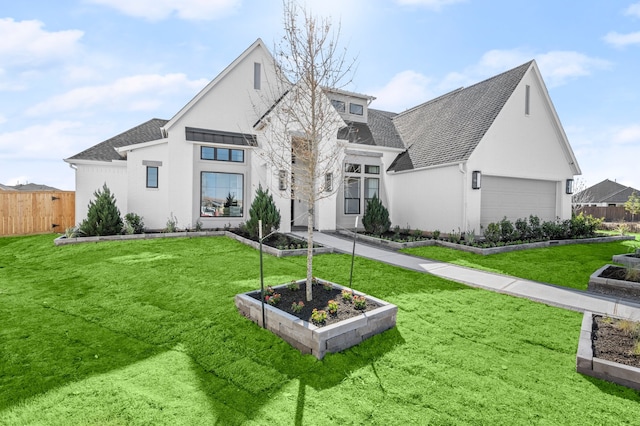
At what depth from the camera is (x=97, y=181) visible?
14969mm

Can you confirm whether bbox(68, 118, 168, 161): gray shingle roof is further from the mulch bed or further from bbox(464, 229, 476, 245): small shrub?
the mulch bed

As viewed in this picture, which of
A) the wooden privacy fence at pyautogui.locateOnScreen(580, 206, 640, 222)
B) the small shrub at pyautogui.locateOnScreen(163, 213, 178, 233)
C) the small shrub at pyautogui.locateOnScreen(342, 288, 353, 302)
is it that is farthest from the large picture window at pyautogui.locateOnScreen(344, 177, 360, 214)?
the wooden privacy fence at pyautogui.locateOnScreen(580, 206, 640, 222)

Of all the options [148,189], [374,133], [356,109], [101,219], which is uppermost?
[356,109]

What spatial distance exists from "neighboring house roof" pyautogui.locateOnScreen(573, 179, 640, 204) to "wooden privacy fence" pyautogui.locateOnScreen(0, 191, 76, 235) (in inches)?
1947

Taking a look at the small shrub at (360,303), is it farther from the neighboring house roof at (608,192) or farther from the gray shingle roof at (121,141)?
the neighboring house roof at (608,192)

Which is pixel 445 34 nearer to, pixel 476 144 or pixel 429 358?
pixel 476 144

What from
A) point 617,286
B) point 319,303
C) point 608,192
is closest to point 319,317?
point 319,303

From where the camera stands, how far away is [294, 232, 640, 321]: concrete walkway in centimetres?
613

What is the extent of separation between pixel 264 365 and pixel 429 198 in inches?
514

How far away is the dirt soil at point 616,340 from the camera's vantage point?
12.8 ft

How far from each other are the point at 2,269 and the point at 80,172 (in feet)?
24.0

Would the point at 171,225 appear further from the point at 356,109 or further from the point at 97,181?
the point at 356,109

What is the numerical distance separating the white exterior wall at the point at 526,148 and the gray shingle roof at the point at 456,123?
0.39 m

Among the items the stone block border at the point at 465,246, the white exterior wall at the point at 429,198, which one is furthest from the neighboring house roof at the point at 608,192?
the white exterior wall at the point at 429,198
